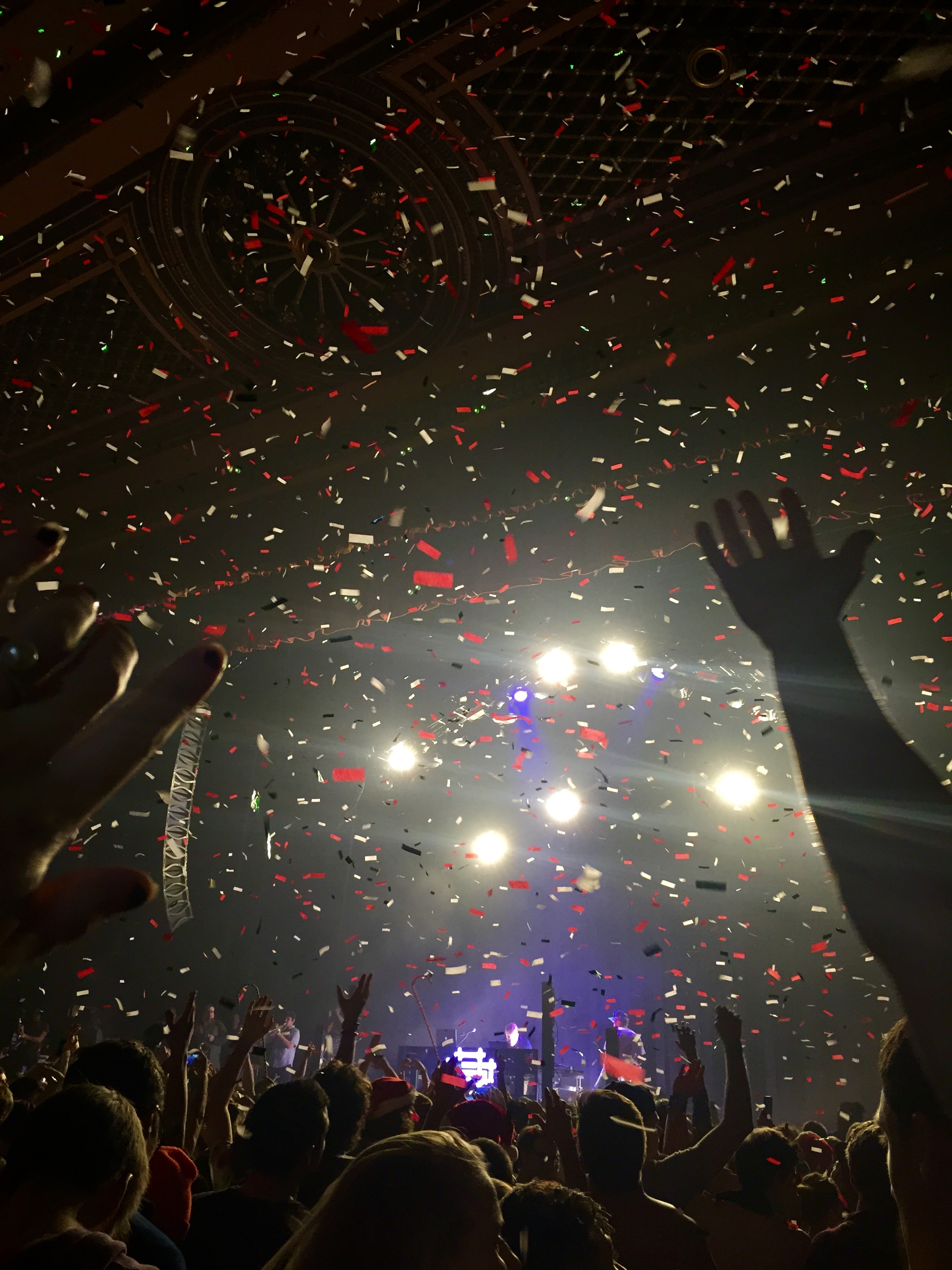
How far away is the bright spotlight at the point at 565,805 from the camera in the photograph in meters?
13.5

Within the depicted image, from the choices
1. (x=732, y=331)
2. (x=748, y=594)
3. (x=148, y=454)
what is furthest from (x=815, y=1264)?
(x=148, y=454)

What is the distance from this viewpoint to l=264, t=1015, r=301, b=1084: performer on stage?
10.3 meters

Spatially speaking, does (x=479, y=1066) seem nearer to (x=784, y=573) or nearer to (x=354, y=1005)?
(x=354, y=1005)

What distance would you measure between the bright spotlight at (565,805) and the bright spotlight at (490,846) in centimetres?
116

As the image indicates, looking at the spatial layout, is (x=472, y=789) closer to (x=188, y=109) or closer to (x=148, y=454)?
(x=148, y=454)

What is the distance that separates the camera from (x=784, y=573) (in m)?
1.11

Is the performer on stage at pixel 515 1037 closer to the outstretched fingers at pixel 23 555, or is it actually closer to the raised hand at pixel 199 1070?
the raised hand at pixel 199 1070

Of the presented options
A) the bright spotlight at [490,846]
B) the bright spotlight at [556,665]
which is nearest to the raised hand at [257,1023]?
the bright spotlight at [556,665]

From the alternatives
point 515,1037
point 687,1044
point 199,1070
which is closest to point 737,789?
point 515,1037

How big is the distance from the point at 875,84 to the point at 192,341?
4.31m

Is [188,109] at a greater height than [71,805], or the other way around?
[188,109]

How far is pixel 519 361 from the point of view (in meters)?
5.08

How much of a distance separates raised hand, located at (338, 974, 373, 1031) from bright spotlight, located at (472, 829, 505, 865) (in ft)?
33.6

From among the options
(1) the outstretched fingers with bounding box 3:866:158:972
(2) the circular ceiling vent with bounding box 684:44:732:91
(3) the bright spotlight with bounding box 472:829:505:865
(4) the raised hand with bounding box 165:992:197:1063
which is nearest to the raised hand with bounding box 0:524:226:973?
(1) the outstretched fingers with bounding box 3:866:158:972
